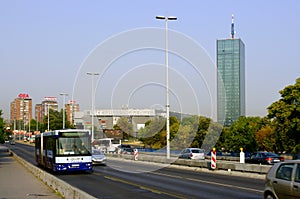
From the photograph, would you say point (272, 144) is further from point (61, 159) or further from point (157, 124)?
point (61, 159)

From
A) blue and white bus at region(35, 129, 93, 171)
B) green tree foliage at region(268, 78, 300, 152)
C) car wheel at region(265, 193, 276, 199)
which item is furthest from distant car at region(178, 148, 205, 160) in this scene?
car wheel at region(265, 193, 276, 199)

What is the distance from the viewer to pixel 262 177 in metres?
25.5

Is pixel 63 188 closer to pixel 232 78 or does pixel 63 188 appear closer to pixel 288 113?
pixel 288 113

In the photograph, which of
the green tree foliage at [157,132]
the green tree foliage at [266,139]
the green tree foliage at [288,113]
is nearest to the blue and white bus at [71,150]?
the green tree foliage at [288,113]

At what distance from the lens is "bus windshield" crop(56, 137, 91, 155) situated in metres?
29.2

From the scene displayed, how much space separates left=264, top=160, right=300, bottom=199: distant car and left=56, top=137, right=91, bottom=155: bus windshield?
18242 millimetres

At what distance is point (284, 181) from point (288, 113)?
37.9m

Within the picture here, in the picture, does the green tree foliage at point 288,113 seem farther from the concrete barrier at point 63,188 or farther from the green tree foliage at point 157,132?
the concrete barrier at point 63,188

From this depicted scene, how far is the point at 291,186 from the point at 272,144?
5447 centimetres

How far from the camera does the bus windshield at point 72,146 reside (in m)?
29.2

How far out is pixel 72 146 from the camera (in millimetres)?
29359

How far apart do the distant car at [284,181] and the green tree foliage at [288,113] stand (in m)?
36.1

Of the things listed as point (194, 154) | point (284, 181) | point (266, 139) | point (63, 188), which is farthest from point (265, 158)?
point (284, 181)

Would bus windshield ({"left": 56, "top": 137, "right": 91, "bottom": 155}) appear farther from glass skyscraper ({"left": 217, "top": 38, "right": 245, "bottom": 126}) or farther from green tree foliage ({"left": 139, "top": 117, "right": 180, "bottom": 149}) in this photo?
glass skyscraper ({"left": 217, "top": 38, "right": 245, "bottom": 126})
